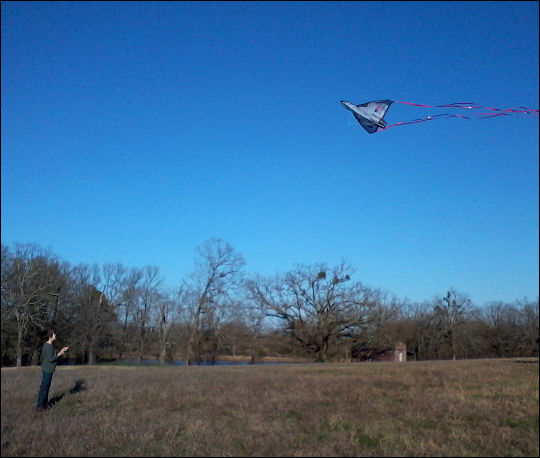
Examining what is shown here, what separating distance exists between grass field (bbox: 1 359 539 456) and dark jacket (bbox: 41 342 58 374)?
232 mm

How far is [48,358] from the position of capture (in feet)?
15.2

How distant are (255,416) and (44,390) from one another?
418cm

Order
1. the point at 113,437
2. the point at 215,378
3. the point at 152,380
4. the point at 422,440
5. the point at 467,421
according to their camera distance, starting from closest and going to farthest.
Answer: the point at 113,437
the point at 422,440
the point at 467,421
the point at 152,380
the point at 215,378

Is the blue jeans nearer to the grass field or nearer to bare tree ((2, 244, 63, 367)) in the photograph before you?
the grass field

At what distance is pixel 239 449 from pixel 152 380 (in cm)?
335

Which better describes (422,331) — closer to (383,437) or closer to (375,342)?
(375,342)

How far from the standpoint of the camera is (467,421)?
872 cm

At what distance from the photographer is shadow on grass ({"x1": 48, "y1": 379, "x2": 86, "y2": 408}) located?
6246mm

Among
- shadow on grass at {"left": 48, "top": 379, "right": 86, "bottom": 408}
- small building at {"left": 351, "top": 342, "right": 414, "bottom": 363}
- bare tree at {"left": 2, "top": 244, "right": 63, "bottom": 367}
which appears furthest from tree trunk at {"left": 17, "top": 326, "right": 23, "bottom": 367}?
small building at {"left": 351, "top": 342, "right": 414, "bottom": 363}

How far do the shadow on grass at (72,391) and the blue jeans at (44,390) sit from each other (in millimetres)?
140

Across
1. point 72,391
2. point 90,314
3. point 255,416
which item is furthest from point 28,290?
point 255,416

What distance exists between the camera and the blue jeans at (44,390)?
5.16m

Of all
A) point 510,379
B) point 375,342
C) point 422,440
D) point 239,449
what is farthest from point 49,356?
point 510,379

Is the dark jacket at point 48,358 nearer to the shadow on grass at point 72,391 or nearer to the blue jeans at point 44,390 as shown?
the blue jeans at point 44,390
